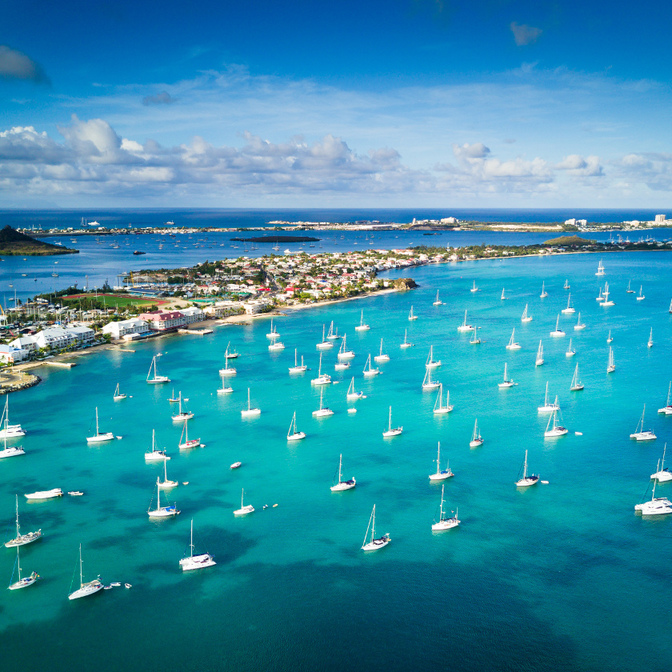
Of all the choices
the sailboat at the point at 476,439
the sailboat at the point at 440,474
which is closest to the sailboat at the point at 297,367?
the sailboat at the point at 476,439

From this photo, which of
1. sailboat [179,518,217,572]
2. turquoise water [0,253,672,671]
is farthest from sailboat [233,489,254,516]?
sailboat [179,518,217,572]

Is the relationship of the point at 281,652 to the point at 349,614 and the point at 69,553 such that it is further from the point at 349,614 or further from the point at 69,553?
the point at 69,553

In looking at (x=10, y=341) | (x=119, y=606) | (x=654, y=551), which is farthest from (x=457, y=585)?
(x=10, y=341)

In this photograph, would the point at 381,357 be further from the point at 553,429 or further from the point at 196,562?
the point at 196,562

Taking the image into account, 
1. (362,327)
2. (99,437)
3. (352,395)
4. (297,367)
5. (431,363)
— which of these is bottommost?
(99,437)

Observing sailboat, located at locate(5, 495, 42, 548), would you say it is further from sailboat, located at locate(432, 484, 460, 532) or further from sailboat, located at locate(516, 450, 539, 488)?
sailboat, located at locate(516, 450, 539, 488)

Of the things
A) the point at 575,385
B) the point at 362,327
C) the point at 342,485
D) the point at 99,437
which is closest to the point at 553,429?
the point at 575,385
